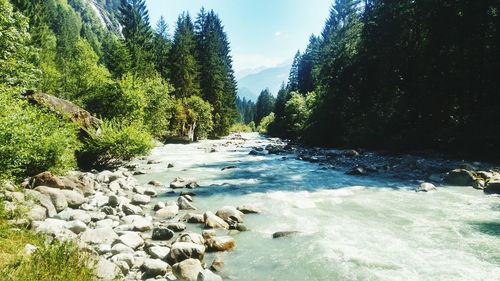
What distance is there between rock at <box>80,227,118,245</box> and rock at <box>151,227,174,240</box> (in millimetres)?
1146

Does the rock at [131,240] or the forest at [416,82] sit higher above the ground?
the forest at [416,82]

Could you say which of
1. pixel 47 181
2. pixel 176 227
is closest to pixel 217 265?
pixel 176 227

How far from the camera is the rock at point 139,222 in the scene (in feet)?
33.8

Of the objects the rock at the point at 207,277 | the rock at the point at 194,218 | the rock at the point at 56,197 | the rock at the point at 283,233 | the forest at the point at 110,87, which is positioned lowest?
the rock at the point at 283,233

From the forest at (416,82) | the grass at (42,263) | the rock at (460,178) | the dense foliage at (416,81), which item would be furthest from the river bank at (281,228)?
the dense foliage at (416,81)

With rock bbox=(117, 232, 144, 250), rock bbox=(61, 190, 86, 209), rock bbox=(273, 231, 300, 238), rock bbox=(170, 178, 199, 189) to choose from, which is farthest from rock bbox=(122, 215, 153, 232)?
rock bbox=(170, 178, 199, 189)

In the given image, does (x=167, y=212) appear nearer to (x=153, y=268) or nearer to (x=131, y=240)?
(x=131, y=240)

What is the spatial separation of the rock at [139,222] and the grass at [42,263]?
12.8ft

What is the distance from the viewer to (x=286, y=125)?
67.8 meters

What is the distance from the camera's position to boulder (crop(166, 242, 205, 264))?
26.5ft

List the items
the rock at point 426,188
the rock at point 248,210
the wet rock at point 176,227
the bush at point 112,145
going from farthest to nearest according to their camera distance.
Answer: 1. the bush at point 112,145
2. the rock at point 426,188
3. the rock at point 248,210
4. the wet rock at point 176,227

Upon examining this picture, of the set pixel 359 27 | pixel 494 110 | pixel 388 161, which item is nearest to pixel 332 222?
pixel 388 161

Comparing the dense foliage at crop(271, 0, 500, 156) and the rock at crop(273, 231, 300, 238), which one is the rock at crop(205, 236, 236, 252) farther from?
the dense foliage at crop(271, 0, 500, 156)

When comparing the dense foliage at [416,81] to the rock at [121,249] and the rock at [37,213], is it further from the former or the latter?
the rock at [37,213]
